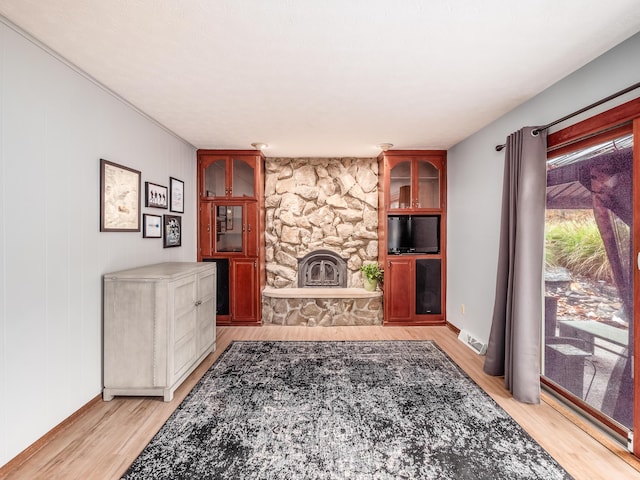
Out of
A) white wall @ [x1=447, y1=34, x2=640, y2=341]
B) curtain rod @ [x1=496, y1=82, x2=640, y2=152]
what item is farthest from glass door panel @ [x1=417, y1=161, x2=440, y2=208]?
curtain rod @ [x1=496, y1=82, x2=640, y2=152]

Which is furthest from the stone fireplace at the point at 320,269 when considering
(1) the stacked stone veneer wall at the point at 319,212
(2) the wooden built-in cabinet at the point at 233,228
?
(2) the wooden built-in cabinet at the point at 233,228

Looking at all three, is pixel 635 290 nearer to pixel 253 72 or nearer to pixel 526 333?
pixel 526 333

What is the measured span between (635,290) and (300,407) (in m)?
2.27

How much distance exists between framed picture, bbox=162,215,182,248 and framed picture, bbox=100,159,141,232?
1.87ft

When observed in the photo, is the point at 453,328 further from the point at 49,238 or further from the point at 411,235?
the point at 49,238

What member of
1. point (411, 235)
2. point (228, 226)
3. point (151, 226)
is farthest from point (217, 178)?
point (411, 235)

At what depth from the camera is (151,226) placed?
130 inches

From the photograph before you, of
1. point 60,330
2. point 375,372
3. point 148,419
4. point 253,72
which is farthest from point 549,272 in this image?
point 60,330

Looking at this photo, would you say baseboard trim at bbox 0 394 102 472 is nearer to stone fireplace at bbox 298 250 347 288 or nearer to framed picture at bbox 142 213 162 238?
framed picture at bbox 142 213 162 238

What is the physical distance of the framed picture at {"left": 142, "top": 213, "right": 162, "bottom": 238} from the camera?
3186 mm

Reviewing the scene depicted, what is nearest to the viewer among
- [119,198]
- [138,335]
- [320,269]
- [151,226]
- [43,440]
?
[43,440]

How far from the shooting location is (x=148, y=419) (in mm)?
2330

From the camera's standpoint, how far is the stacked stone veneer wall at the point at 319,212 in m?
4.98

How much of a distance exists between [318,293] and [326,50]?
324 cm
